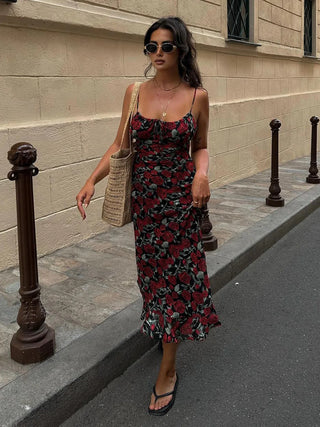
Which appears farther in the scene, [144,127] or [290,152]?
[290,152]

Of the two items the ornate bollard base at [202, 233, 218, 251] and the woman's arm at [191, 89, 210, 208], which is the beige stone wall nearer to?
the ornate bollard base at [202, 233, 218, 251]

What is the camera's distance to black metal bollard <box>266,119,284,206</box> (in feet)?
19.8

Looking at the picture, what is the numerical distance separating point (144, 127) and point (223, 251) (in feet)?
7.74

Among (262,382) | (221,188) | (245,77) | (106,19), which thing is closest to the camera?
(262,382)

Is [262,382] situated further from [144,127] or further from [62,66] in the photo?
[62,66]

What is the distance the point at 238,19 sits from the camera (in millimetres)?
8352

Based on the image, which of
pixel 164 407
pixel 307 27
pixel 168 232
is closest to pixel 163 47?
pixel 168 232

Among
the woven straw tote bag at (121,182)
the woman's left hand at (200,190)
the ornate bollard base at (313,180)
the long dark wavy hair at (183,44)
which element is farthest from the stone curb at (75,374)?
the ornate bollard base at (313,180)

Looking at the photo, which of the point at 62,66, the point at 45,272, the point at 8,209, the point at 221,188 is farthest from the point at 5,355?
the point at 221,188

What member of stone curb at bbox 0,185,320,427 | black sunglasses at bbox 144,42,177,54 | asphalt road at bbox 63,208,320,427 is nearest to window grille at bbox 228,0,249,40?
asphalt road at bbox 63,208,320,427

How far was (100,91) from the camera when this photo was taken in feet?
16.3

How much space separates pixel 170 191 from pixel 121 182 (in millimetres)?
249

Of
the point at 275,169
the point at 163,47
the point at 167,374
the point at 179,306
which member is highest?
the point at 163,47

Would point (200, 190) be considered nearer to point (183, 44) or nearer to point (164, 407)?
point (183, 44)
